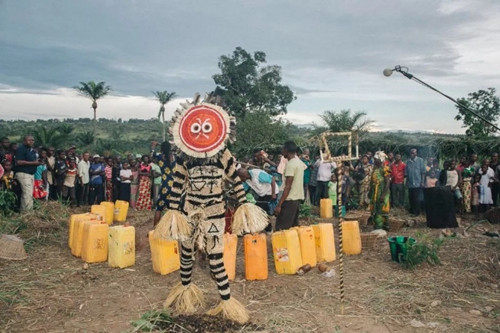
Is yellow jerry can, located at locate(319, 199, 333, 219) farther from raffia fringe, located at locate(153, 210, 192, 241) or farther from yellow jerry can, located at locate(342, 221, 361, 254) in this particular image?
raffia fringe, located at locate(153, 210, 192, 241)

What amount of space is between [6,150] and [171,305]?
820 centimetres

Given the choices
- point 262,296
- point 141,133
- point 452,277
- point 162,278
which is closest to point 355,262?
point 452,277

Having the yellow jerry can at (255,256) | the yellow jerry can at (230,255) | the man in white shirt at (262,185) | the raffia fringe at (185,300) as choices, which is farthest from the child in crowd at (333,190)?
the raffia fringe at (185,300)

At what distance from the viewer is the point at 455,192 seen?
1119cm

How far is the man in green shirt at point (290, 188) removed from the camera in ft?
21.1

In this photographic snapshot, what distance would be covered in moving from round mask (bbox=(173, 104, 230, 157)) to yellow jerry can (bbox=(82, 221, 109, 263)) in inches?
120

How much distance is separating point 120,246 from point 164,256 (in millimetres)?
840

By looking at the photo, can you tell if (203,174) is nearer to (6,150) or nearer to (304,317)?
(304,317)

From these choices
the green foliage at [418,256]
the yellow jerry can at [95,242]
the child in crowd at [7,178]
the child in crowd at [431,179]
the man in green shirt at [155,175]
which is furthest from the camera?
the man in green shirt at [155,175]

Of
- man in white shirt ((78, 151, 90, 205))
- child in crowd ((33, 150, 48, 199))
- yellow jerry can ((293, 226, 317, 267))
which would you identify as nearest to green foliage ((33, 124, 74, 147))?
man in white shirt ((78, 151, 90, 205))

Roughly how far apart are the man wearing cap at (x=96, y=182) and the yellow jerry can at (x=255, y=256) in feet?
27.2

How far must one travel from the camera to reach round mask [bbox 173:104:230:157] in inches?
173

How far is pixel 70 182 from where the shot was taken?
11883 millimetres

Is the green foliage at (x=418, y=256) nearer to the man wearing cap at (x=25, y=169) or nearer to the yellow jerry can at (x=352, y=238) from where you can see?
the yellow jerry can at (x=352, y=238)
